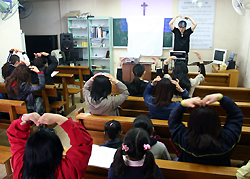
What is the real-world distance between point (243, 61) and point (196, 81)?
3.07 m

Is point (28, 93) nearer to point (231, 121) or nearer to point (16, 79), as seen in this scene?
point (16, 79)

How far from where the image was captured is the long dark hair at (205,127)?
1251 millimetres

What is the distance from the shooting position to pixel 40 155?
1.05 metres

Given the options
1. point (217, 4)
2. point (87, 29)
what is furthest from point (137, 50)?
point (217, 4)

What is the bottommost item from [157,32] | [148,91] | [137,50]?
[148,91]

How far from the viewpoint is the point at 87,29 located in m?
6.73

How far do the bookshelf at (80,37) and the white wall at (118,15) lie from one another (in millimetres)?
343

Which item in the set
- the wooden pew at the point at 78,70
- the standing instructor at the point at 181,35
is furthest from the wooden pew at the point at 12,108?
the standing instructor at the point at 181,35

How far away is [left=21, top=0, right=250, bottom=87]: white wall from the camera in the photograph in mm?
5550

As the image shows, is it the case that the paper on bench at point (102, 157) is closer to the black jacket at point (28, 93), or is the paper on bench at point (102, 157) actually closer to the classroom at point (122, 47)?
the classroom at point (122, 47)

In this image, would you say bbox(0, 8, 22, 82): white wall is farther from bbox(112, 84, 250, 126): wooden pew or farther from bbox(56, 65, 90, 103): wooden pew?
bbox(112, 84, 250, 126): wooden pew

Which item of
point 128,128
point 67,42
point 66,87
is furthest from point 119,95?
point 67,42

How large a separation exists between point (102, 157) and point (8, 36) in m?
4.20

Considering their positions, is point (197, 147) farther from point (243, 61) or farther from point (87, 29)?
point (87, 29)
